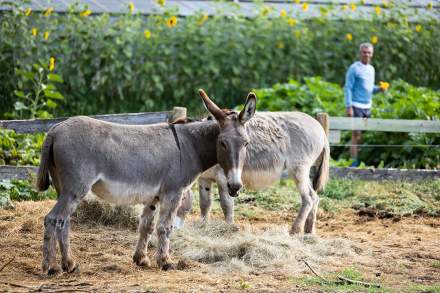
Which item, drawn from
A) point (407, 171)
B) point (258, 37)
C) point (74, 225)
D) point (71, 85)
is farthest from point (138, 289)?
point (258, 37)

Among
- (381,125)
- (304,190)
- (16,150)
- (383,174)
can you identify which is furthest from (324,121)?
(16,150)

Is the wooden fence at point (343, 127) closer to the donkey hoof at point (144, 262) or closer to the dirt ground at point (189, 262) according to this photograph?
the dirt ground at point (189, 262)

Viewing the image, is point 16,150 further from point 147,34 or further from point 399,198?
point 399,198

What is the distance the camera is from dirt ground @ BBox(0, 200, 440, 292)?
21.5 feet

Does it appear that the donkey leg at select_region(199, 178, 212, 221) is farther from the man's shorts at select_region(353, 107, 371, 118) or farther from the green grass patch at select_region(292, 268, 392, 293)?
the man's shorts at select_region(353, 107, 371, 118)

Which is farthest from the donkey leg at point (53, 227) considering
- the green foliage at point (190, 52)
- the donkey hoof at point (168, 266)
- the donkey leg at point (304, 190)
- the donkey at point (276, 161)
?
the green foliage at point (190, 52)

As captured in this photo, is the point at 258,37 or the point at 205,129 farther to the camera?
the point at 258,37

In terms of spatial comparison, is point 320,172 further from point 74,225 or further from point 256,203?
point 74,225

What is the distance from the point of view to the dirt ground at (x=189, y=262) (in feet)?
21.5

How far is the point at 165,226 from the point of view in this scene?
24.2ft

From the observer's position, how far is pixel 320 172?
9.81 meters

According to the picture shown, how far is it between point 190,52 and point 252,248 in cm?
843

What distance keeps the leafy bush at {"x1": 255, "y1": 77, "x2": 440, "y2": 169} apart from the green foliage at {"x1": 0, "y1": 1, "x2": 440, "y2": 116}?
1.39 ft

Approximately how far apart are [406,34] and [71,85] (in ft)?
23.9
